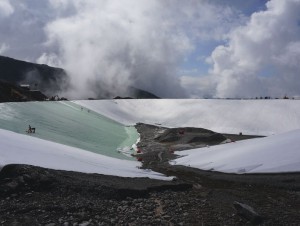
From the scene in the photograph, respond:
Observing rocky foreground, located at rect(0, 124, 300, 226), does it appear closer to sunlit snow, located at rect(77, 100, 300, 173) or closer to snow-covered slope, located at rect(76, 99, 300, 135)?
sunlit snow, located at rect(77, 100, 300, 173)

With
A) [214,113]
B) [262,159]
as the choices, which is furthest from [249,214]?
[214,113]

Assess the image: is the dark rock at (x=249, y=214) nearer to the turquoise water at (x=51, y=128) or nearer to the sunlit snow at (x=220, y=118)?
the sunlit snow at (x=220, y=118)

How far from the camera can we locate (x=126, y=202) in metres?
12.0

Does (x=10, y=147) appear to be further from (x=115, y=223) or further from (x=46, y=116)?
(x=46, y=116)

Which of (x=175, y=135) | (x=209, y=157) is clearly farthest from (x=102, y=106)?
(x=209, y=157)

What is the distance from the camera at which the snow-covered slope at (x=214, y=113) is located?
6419 cm

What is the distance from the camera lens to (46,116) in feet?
151

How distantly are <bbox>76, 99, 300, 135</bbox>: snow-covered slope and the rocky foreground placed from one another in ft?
161

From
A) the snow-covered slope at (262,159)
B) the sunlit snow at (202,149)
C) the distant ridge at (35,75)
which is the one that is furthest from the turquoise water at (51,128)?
the distant ridge at (35,75)

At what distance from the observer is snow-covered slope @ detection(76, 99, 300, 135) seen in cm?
6419

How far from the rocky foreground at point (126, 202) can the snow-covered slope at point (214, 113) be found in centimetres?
4902

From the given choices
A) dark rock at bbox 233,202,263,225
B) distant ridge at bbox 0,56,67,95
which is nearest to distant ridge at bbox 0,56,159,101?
distant ridge at bbox 0,56,67,95

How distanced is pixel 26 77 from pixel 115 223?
164m

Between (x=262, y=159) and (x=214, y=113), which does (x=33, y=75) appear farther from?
(x=262, y=159)
